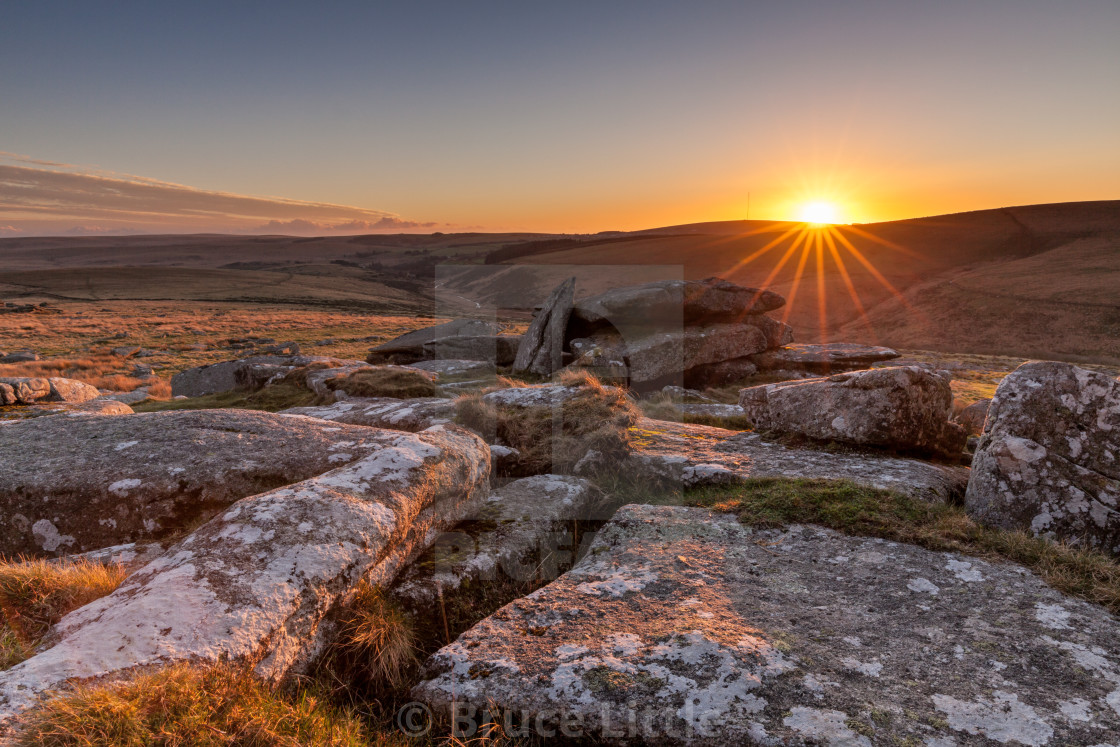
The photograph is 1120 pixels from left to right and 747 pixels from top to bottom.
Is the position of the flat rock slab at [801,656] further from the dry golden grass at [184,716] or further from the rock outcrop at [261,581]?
the rock outcrop at [261,581]

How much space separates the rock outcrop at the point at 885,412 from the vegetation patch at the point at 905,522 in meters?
1.51

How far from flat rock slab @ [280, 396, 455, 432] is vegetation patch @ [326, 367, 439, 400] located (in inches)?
55.4

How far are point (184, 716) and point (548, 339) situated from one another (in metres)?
16.7

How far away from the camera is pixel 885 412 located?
6.96 meters

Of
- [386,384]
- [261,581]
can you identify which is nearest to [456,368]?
[386,384]

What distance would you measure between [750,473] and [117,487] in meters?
6.60

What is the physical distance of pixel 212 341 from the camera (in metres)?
39.7

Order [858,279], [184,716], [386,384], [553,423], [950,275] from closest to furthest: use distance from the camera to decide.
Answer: [184,716]
[553,423]
[386,384]
[858,279]
[950,275]

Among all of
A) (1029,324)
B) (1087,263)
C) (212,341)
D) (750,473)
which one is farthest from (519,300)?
(750,473)

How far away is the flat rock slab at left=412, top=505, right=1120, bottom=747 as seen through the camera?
9.26 ft

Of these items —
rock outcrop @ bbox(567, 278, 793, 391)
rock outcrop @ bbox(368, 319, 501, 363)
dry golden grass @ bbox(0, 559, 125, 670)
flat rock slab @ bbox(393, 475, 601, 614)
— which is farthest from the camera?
rock outcrop @ bbox(368, 319, 501, 363)

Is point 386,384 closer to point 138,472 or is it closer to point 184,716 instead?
point 138,472

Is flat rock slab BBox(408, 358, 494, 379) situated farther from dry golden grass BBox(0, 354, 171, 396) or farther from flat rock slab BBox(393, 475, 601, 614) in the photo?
flat rock slab BBox(393, 475, 601, 614)

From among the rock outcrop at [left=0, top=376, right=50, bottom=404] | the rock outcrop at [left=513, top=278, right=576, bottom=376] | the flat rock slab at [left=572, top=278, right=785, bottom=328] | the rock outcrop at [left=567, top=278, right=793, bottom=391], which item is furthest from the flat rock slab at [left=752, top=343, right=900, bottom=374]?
the rock outcrop at [left=0, top=376, right=50, bottom=404]
